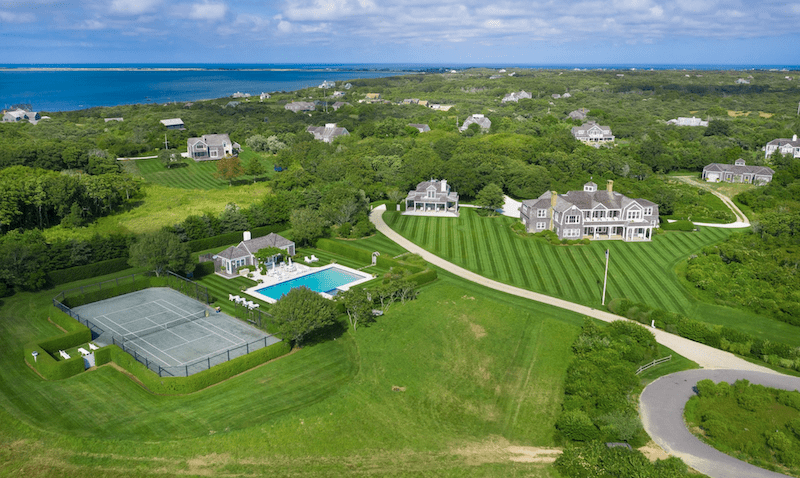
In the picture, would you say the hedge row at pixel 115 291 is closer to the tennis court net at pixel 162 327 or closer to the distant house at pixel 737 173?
the tennis court net at pixel 162 327

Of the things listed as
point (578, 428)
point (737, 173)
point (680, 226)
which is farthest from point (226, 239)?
point (737, 173)

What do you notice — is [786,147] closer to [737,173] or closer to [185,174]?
[737,173]

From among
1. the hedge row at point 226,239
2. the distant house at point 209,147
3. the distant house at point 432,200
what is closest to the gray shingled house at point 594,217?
the distant house at point 432,200

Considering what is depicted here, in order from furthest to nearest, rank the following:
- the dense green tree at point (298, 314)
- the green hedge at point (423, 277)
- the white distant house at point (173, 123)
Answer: the white distant house at point (173, 123), the green hedge at point (423, 277), the dense green tree at point (298, 314)

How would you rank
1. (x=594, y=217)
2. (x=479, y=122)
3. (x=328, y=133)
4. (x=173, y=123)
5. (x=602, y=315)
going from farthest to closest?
(x=479, y=122) < (x=173, y=123) < (x=328, y=133) < (x=594, y=217) < (x=602, y=315)

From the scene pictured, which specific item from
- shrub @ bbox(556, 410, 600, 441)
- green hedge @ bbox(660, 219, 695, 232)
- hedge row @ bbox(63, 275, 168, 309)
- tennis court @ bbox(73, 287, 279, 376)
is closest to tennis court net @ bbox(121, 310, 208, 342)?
tennis court @ bbox(73, 287, 279, 376)
